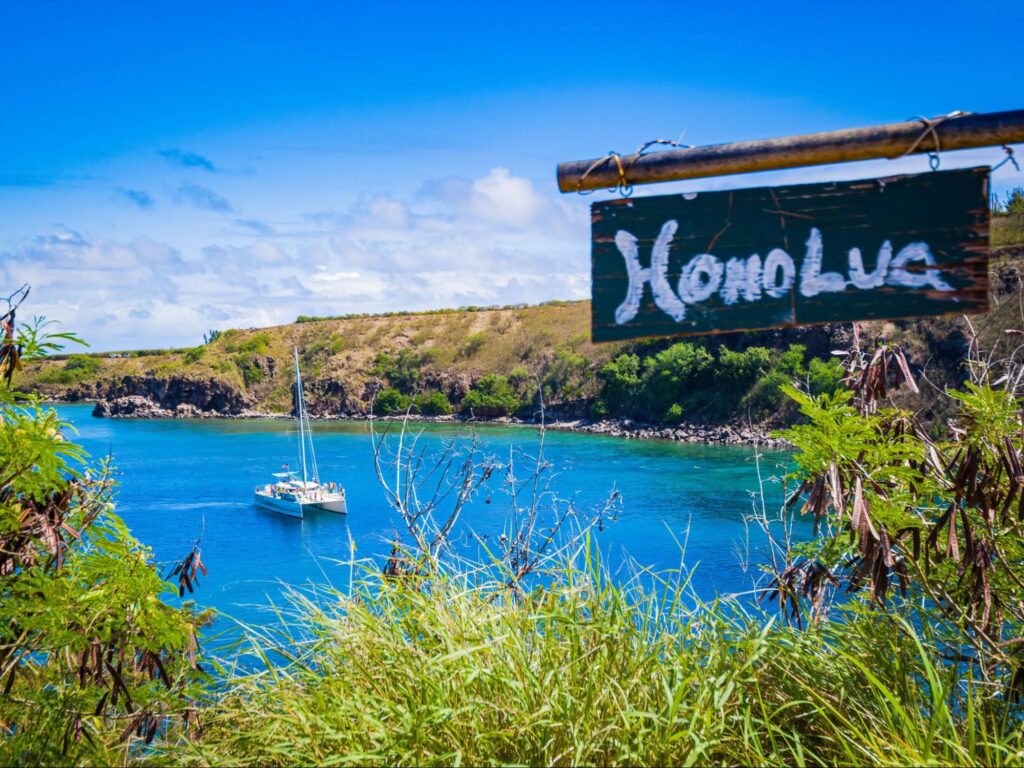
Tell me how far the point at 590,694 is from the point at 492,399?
46595 millimetres

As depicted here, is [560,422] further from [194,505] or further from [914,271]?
[914,271]

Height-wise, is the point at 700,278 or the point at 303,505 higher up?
the point at 700,278

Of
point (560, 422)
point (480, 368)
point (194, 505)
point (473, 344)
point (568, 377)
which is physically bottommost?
point (194, 505)

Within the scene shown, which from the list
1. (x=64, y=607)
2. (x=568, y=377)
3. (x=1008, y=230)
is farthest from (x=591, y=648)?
(x=568, y=377)

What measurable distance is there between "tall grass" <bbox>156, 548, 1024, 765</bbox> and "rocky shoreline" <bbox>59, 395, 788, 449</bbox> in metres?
19.6

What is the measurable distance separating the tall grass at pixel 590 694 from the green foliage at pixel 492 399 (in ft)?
148

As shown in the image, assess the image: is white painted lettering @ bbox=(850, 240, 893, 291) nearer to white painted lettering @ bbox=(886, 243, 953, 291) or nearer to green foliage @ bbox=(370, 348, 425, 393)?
white painted lettering @ bbox=(886, 243, 953, 291)

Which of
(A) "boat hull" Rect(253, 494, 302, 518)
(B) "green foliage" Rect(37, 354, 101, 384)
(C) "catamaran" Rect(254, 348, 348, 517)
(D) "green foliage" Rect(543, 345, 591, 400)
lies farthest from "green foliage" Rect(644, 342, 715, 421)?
(B) "green foliage" Rect(37, 354, 101, 384)

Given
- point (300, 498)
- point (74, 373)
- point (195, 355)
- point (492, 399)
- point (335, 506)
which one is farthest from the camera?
point (74, 373)

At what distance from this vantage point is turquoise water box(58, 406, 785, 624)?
57.8 ft

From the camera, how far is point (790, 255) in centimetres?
191

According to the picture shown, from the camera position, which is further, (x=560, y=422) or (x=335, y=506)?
(x=560, y=422)

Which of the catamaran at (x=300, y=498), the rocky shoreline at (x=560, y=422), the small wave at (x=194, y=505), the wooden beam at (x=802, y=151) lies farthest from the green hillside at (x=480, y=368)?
the wooden beam at (x=802, y=151)

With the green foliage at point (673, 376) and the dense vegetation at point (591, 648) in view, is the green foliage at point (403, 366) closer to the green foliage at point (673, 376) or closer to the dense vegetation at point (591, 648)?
the green foliage at point (673, 376)
